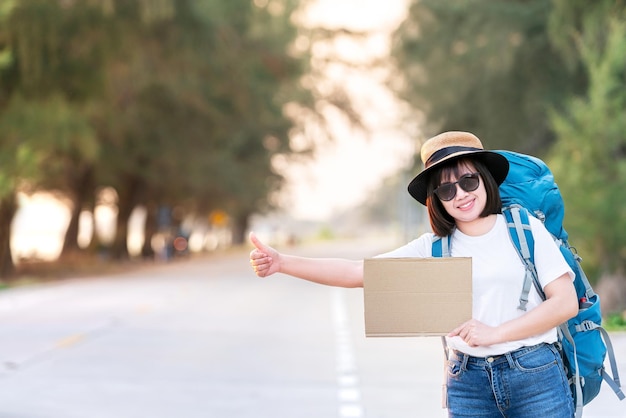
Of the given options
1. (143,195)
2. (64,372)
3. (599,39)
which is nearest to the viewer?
(64,372)

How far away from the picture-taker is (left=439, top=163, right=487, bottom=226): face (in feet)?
14.5

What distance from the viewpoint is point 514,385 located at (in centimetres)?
436

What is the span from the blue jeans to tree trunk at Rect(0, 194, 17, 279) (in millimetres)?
32861

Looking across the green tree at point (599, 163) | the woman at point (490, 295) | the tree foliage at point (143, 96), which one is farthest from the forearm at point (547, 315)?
the tree foliage at point (143, 96)

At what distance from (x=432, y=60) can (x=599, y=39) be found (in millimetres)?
8093

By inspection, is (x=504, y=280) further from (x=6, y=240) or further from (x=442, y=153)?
(x=6, y=240)

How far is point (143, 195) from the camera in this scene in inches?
2234

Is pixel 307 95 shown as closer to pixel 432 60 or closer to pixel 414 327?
pixel 432 60

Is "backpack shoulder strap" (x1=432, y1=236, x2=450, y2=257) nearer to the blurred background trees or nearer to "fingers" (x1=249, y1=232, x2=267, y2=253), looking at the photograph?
"fingers" (x1=249, y1=232, x2=267, y2=253)

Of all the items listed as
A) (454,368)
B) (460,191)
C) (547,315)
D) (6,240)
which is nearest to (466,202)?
(460,191)

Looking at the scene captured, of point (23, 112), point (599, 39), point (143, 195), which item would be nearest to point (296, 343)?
point (599, 39)

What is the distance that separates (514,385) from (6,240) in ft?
113

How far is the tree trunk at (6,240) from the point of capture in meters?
36.7

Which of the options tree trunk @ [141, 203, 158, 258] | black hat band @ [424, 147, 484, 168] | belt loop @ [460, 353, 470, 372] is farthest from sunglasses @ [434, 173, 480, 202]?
tree trunk @ [141, 203, 158, 258]
